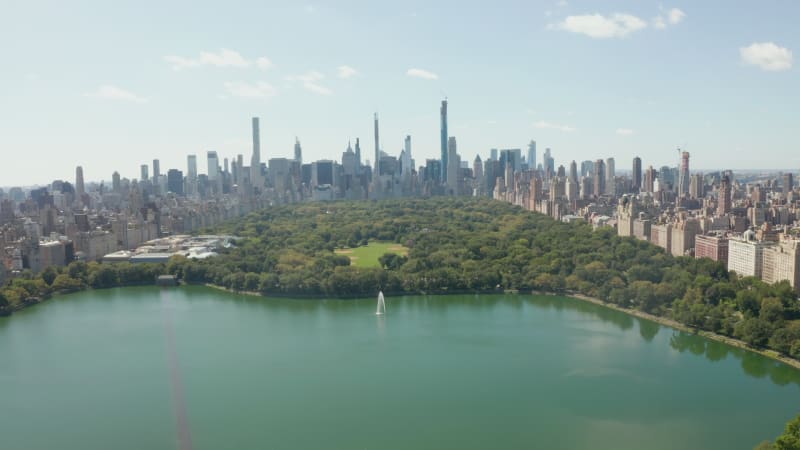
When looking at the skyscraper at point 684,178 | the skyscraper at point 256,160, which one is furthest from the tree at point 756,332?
the skyscraper at point 256,160

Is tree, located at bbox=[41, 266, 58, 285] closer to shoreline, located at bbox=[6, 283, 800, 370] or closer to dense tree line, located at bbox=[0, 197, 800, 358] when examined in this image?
dense tree line, located at bbox=[0, 197, 800, 358]

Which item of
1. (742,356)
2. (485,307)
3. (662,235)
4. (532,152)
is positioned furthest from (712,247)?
(532,152)

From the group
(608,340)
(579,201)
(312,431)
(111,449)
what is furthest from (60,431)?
(579,201)

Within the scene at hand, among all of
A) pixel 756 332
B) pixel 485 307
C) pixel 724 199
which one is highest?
pixel 724 199

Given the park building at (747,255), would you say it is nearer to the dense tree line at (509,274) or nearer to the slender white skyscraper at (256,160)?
the dense tree line at (509,274)

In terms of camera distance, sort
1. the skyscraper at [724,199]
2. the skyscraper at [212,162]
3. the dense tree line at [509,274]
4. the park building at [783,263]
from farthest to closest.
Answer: the skyscraper at [212,162] → the skyscraper at [724,199] → the park building at [783,263] → the dense tree line at [509,274]

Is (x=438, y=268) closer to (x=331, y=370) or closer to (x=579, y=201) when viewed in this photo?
(x=331, y=370)

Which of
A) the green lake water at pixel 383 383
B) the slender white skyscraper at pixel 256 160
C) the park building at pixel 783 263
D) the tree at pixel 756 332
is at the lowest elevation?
the green lake water at pixel 383 383

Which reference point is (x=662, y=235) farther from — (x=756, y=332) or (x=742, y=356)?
(x=742, y=356)
